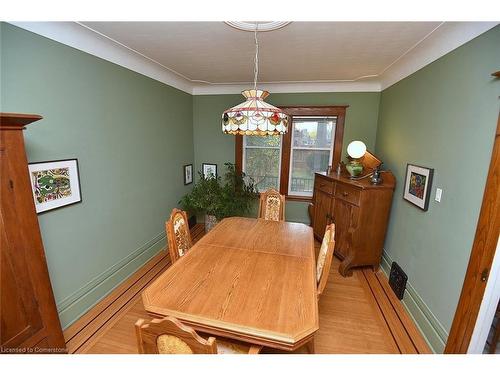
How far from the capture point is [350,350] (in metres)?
1.73

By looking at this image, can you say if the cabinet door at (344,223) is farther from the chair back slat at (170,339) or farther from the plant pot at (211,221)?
the chair back slat at (170,339)

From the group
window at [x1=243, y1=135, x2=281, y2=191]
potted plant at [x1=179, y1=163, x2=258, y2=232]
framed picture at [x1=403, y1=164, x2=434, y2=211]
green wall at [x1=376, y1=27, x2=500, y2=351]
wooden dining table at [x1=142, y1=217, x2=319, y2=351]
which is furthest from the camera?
window at [x1=243, y1=135, x2=281, y2=191]

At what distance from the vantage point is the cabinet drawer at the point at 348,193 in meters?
2.55

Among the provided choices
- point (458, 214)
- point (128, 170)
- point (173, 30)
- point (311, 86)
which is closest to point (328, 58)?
point (311, 86)

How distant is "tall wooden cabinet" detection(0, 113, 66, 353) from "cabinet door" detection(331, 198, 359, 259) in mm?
2784

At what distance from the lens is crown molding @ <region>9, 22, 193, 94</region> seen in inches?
63.2

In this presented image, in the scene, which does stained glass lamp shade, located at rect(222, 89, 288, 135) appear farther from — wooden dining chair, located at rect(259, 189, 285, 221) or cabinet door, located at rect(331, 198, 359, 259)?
cabinet door, located at rect(331, 198, 359, 259)

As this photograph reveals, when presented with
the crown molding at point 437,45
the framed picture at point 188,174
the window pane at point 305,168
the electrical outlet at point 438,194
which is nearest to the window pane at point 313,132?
the window pane at point 305,168

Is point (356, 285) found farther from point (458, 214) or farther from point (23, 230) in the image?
point (23, 230)

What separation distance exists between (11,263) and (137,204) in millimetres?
1438

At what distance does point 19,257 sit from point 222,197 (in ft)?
7.85

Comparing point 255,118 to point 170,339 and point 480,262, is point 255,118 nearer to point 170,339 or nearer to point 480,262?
point 170,339

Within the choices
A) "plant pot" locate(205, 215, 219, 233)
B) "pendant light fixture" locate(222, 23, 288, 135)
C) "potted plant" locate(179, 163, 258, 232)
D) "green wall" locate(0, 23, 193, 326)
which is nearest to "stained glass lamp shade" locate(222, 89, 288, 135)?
"pendant light fixture" locate(222, 23, 288, 135)

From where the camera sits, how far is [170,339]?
0.85 m
